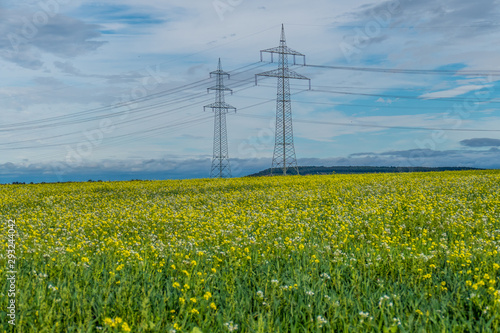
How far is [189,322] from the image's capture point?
5051 millimetres

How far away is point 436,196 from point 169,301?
15.0m

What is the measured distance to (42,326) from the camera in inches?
190

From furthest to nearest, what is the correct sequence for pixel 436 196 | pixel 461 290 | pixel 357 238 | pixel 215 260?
pixel 436 196
pixel 357 238
pixel 215 260
pixel 461 290

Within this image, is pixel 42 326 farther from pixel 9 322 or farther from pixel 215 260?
pixel 215 260

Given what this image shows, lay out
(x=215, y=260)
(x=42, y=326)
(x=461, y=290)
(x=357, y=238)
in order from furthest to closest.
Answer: (x=357, y=238) < (x=215, y=260) < (x=461, y=290) < (x=42, y=326)

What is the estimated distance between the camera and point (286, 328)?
4867mm

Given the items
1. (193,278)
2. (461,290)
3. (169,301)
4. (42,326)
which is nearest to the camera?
Answer: (42,326)

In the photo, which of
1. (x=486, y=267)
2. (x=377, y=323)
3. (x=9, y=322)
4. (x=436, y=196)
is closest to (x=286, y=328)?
(x=377, y=323)

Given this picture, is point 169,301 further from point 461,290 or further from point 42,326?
point 461,290

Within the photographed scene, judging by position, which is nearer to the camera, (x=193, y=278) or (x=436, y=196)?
(x=193, y=278)

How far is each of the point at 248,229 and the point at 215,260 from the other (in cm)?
295

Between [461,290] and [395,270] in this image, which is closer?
[461,290]

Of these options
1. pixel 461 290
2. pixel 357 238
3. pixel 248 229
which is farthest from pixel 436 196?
pixel 461 290

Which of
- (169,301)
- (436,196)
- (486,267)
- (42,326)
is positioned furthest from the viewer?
(436,196)
